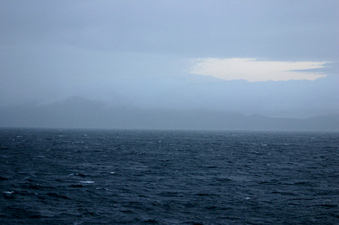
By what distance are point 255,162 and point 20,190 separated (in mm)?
51294

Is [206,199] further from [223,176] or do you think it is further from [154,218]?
[223,176]

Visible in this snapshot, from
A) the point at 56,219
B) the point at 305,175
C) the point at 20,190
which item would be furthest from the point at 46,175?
the point at 305,175

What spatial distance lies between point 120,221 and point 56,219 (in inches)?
224

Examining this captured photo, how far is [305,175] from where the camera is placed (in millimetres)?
61125

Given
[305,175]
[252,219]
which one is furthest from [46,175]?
[305,175]

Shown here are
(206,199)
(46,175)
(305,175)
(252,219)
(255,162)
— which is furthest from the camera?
(255,162)

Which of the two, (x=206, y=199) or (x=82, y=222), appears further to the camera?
(x=206, y=199)

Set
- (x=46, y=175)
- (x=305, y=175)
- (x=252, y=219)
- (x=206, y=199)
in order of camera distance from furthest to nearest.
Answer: (x=305, y=175) < (x=46, y=175) < (x=206, y=199) < (x=252, y=219)

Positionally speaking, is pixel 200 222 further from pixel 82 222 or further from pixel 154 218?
pixel 82 222

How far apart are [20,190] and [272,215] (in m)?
29.0

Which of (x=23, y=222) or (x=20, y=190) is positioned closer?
(x=23, y=222)

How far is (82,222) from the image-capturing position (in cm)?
3200

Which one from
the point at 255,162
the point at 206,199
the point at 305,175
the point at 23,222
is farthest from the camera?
the point at 255,162

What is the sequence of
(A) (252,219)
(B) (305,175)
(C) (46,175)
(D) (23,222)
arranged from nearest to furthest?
→ (D) (23,222) → (A) (252,219) → (C) (46,175) → (B) (305,175)
